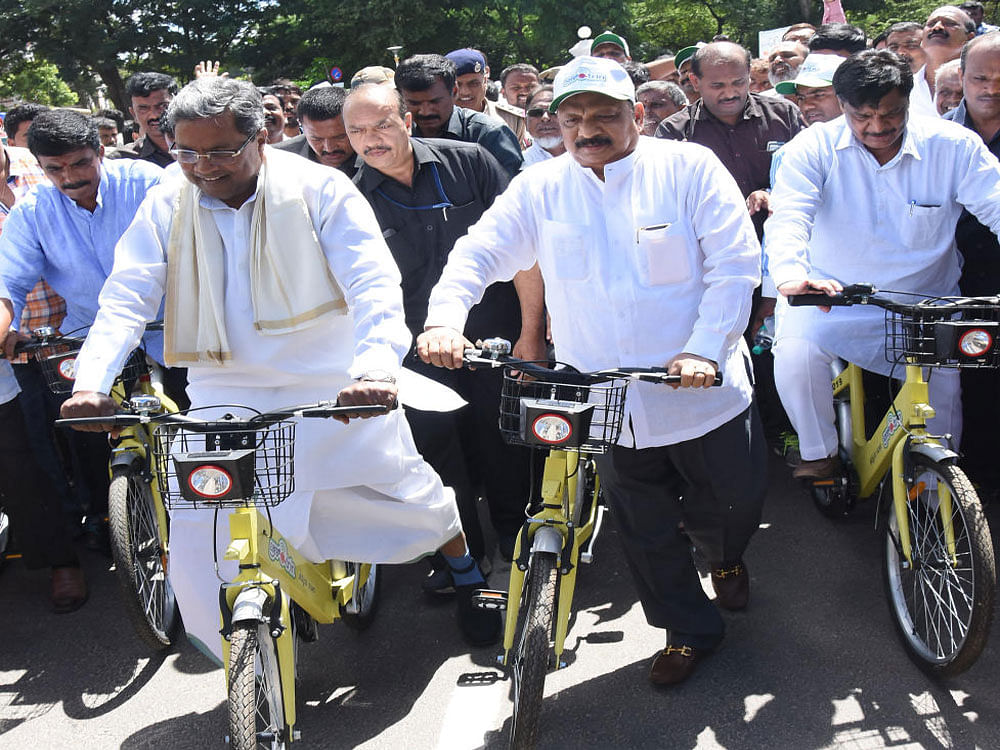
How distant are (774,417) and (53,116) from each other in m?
4.41

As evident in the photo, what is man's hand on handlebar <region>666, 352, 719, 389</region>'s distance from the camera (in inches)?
121

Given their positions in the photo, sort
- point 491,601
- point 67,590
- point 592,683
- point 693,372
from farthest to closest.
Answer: point 67,590 < point 592,683 < point 491,601 < point 693,372

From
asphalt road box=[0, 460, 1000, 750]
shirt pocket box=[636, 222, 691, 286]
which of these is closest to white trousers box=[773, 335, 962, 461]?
asphalt road box=[0, 460, 1000, 750]

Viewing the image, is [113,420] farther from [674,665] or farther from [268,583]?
[674,665]

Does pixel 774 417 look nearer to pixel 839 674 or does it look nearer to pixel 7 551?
pixel 839 674

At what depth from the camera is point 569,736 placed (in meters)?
3.62

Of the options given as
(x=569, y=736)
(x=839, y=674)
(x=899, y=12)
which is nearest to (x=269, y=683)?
(x=569, y=736)

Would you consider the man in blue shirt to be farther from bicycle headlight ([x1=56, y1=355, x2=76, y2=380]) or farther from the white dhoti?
the white dhoti

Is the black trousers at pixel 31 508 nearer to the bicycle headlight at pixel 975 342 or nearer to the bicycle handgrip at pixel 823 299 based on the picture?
the bicycle handgrip at pixel 823 299

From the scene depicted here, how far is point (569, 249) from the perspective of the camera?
356 centimetres

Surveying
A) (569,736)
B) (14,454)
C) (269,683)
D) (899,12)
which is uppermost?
(899,12)

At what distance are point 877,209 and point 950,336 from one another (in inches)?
36.3

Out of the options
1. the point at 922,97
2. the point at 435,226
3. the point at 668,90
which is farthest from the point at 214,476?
the point at 922,97

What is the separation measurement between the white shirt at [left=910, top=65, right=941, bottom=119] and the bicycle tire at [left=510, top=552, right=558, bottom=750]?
4.40 m
